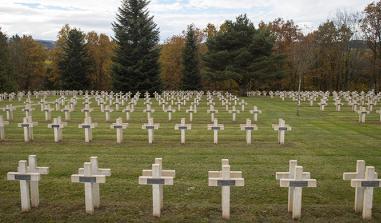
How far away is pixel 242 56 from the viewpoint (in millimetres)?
41156

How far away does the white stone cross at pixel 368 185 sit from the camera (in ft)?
20.0

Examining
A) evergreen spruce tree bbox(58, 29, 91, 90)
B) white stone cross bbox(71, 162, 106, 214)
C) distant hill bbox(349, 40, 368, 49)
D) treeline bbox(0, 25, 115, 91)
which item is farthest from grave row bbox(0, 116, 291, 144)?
evergreen spruce tree bbox(58, 29, 91, 90)

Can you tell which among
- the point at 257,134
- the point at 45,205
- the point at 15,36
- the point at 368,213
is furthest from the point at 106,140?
the point at 15,36

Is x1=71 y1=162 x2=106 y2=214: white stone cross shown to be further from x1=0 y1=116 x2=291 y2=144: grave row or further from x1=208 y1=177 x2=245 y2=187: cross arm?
x1=0 y1=116 x2=291 y2=144: grave row

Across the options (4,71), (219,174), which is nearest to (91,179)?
(219,174)

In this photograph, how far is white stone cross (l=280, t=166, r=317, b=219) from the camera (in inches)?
238

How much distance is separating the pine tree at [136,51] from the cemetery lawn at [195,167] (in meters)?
24.6

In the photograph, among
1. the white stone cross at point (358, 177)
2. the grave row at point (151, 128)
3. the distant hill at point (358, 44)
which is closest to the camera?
the white stone cross at point (358, 177)

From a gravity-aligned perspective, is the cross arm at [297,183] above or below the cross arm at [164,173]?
below

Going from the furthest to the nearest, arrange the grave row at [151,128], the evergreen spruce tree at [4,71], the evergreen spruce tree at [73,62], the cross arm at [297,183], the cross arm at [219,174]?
the evergreen spruce tree at [73,62], the evergreen spruce tree at [4,71], the grave row at [151,128], the cross arm at [219,174], the cross arm at [297,183]

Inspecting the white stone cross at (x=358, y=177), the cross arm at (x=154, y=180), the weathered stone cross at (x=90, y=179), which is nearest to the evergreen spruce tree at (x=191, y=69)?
the weathered stone cross at (x=90, y=179)

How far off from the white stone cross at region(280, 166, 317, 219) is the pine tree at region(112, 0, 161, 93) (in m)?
36.5

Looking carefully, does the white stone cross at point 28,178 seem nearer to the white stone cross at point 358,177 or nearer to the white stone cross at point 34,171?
the white stone cross at point 34,171

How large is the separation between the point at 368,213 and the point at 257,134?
886 centimetres
